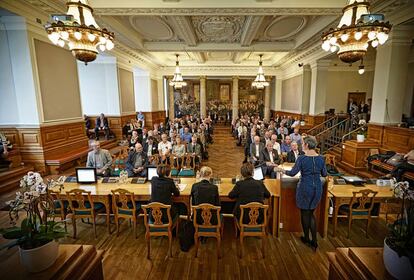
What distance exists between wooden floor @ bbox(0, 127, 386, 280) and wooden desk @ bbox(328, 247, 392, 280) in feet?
4.36

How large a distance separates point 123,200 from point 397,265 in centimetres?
316

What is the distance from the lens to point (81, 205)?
11.3ft

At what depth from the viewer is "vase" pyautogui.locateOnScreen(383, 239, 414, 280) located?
46.3 inches

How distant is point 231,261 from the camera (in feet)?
9.83

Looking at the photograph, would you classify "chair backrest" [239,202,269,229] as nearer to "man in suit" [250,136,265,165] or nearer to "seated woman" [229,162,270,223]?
"seated woman" [229,162,270,223]

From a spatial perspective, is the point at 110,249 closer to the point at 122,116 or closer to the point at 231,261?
the point at 231,261

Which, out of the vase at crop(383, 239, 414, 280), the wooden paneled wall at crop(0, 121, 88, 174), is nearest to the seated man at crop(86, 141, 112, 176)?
the wooden paneled wall at crop(0, 121, 88, 174)

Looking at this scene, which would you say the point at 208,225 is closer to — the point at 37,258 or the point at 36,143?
the point at 37,258

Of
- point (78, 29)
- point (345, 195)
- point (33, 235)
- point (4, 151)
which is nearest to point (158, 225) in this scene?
point (33, 235)

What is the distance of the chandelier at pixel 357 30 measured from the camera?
3.20 meters

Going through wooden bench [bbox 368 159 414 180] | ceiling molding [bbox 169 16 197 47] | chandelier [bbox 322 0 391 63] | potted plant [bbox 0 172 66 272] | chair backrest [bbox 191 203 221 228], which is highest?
ceiling molding [bbox 169 16 197 47]

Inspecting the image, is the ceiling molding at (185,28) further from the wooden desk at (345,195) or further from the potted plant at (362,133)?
the potted plant at (362,133)

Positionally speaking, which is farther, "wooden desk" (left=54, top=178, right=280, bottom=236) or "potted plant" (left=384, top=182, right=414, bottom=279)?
"wooden desk" (left=54, top=178, right=280, bottom=236)

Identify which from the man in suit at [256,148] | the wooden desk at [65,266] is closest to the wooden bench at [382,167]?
the man in suit at [256,148]
